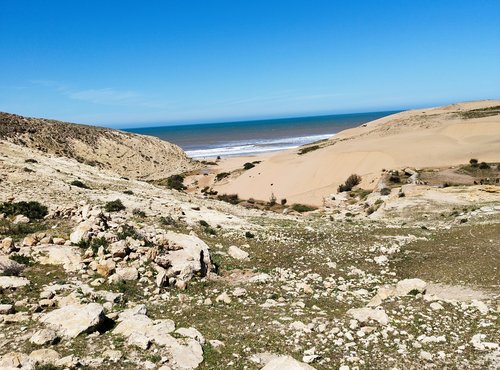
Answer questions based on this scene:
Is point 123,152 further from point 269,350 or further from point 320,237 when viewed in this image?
point 269,350

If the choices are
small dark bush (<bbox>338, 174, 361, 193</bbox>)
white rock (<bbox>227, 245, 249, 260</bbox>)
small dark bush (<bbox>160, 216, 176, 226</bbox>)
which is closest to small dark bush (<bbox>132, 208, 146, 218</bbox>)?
small dark bush (<bbox>160, 216, 176, 226</bbox>)

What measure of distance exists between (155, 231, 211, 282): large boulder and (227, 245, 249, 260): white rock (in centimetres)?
175

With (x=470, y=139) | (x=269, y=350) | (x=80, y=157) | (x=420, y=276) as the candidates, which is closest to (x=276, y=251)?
(x=420, y=276)

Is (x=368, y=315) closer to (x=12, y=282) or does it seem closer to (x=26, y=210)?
(x=12, y=282)

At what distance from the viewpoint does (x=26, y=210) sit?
17281mm

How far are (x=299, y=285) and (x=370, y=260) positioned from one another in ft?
15.0

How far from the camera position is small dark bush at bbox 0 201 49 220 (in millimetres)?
16952

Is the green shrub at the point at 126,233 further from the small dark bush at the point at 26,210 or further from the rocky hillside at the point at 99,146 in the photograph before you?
the rocky hillside at the point at 99,146

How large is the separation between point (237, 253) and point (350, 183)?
101 feet

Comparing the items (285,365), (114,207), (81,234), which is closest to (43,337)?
(285,365)

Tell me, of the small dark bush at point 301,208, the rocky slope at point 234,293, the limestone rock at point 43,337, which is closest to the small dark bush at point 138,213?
the rocky slope at point 234,293

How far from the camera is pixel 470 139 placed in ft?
204

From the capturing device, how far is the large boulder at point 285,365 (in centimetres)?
708

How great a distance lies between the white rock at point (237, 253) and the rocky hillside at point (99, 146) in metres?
46.9
